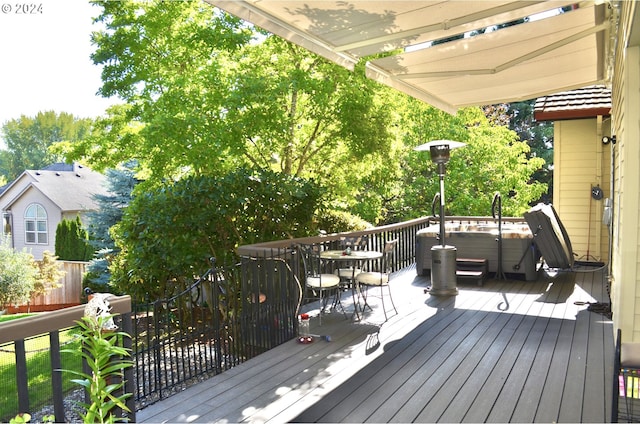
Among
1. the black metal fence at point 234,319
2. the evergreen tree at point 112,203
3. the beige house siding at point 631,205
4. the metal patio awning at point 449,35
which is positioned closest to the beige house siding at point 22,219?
the evergreen tree at point 112,203

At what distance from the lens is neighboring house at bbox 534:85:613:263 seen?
9945mm

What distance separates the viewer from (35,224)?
28000 millimetres

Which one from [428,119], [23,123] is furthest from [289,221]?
[23,123]

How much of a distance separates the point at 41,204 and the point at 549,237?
86.1ft

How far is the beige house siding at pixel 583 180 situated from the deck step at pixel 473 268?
2.68m

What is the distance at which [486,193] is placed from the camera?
53.6 feet

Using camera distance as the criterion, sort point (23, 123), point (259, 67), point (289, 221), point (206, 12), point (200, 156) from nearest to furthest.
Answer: point (289, 221) → point (200, 156) → point (259, 67) → point (206, 12) → point (23, 123)

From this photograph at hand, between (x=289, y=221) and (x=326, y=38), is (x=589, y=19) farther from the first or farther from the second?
(x=289, y=221)

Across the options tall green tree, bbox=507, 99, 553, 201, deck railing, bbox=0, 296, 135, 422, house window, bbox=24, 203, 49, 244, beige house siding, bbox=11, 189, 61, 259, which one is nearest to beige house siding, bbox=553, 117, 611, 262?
deck railing, bbox=0, 296, 135, 422

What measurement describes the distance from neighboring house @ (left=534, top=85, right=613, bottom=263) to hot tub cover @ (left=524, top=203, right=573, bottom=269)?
1.91 metres

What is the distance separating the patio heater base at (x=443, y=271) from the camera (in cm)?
760

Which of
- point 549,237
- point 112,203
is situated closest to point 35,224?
point 112,203

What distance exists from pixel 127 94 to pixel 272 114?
3.61m

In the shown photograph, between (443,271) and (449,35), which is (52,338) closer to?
(449,35)
